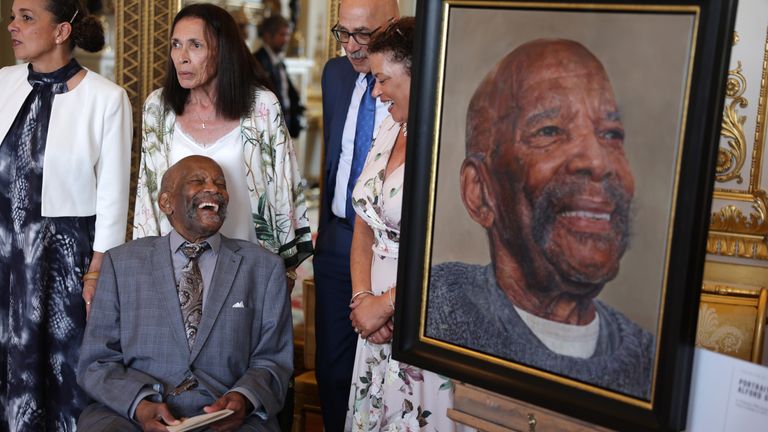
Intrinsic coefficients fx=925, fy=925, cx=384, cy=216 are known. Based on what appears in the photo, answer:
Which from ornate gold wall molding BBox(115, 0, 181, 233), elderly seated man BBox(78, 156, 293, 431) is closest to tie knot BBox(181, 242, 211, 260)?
elderly seated man BBox(78, 156, 293, 431)

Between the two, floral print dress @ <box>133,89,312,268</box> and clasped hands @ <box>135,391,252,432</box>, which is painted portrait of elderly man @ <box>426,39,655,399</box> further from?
floral print dress @ <box>133,89,312,268</box>

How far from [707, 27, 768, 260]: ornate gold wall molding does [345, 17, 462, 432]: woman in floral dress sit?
4.34 ft

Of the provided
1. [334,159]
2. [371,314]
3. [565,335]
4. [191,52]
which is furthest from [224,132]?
[565,335]

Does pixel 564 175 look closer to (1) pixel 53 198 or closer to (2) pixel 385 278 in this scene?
(2) pixel 385 278

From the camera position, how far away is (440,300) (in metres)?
2.09

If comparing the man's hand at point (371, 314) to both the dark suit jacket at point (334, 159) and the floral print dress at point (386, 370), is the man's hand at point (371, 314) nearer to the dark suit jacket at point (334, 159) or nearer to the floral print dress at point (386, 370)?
the floral print dress at point (386, 370)

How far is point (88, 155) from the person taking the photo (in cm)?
312

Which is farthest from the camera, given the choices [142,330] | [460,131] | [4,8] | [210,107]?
[4,8]

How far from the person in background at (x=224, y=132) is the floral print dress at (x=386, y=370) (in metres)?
0.51

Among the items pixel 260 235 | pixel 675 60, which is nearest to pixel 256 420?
pixel 260 235

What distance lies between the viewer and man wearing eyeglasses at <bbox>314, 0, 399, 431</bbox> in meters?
3.16

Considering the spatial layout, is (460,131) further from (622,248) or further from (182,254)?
(182,254)

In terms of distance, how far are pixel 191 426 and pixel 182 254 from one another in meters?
0.53

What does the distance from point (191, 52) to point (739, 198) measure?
1.99 meters
